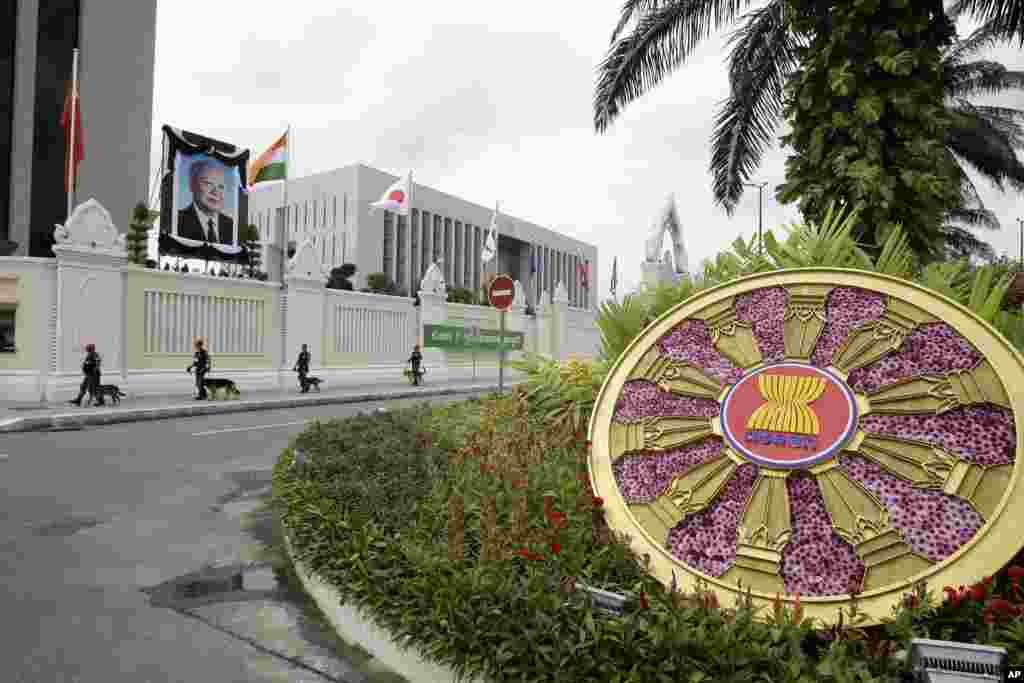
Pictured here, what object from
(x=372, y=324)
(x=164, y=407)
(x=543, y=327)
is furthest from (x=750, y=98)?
(x=543, y=327)

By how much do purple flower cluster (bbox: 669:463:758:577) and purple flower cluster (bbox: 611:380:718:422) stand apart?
1.54 feet

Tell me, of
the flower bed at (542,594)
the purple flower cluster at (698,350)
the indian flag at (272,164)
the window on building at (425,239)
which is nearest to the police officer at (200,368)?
the indian flag at (272,164)

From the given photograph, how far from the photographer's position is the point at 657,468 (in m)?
3.90

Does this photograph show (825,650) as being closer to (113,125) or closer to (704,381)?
(704,381)

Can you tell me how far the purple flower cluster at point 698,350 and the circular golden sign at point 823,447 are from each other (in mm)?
13

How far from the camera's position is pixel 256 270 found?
23641 millimetres

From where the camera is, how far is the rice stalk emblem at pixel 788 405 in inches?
138

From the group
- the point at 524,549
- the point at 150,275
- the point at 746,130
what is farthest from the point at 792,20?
the point at 150,275

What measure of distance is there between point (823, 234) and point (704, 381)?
1966 mm

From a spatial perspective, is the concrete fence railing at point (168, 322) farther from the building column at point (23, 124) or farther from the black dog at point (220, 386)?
the building column at point (23, 124)

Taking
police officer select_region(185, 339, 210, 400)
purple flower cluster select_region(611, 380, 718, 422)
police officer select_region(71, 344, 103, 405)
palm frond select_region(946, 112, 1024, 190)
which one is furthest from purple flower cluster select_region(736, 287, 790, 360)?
police officer select_region(185, 339, 210, 400)

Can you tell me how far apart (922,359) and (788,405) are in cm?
69

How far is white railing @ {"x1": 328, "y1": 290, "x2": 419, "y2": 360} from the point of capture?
22.6 metres

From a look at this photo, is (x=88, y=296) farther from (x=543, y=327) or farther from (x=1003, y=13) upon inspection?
(x=543, y=327)
